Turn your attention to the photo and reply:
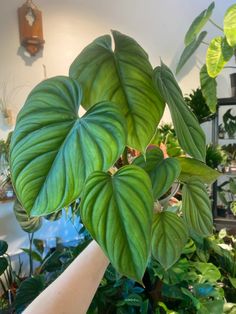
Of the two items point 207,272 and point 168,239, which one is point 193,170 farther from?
point 207,272

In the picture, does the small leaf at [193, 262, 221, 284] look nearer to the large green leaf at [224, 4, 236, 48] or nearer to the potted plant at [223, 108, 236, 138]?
the large green leaf at [224, 4, 236, 48]

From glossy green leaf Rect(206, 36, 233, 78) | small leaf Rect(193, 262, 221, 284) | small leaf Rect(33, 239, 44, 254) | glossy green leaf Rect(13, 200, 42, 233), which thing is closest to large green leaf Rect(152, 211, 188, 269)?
small leaf Rect(193, 262, 221, 284)

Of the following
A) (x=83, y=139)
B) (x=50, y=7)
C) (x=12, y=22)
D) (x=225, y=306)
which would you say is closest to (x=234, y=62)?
(x=50, y=7)

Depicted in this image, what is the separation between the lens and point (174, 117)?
46 centimetres

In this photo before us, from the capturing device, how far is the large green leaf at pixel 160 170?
Answer: 0.47 meters

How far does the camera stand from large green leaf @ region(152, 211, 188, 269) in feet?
1.69

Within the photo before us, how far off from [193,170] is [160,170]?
12 centimetres

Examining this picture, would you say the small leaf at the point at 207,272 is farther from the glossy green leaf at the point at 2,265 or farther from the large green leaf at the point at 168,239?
the glossy green leaf at the point at 2,265

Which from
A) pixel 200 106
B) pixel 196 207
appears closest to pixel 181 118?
pixel 196 207

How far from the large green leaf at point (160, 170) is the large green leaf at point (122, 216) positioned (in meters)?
0.08

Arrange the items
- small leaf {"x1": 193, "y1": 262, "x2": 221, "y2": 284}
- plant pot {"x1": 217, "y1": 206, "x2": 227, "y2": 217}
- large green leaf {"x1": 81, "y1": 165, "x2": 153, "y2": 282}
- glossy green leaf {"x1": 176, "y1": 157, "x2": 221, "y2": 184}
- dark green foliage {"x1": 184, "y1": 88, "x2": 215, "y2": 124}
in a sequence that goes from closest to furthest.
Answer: large green leaf {"x1": 81, "y1": 165, "x2": 153, "y2": 282}
glossy green leaf {"x1": 176, "y1": 157, "x2": 221, "y2": 184}
small leaf {"x1": 193, "y1": 262, "x2": 221, "y2": 284}
dark green foliage {"x1": 184, "y1": 88, "x2": 215, "y2": 124}
plant pot {"x1": 217, "y1": 206, "x2": 227, "y2": 217}

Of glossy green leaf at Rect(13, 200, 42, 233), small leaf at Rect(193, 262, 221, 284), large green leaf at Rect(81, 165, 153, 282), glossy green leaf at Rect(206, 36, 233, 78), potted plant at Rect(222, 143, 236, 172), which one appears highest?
glossy green leaf at Rect(206, 36, 233, 78)

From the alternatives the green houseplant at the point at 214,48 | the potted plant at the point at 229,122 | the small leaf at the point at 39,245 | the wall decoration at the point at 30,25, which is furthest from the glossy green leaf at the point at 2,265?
the potted plant at the point at 229,122

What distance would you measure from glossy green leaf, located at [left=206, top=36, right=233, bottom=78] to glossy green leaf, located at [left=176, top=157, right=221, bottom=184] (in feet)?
3.74
